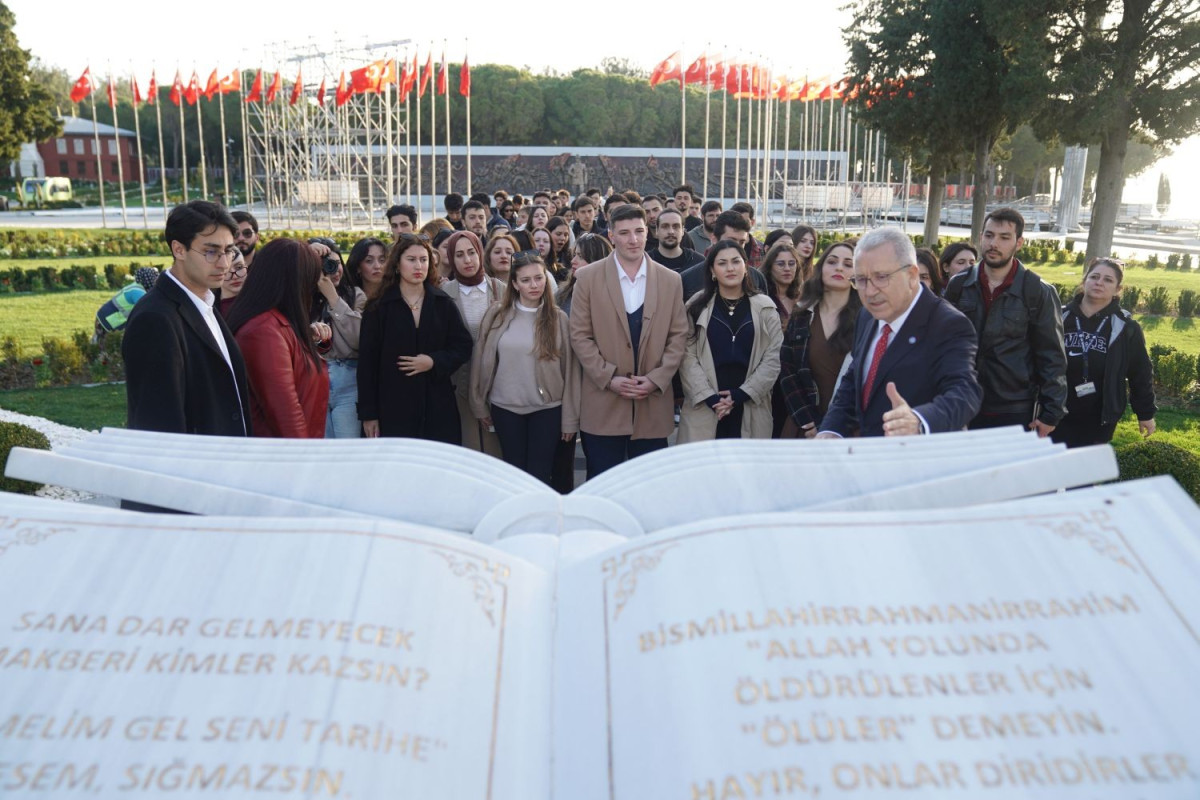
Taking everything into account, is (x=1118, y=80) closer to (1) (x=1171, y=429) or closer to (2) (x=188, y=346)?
(1) (x=1171, y=429)

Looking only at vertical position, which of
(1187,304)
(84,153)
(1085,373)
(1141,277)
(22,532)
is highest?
(84,153)

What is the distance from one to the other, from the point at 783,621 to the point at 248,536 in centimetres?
85

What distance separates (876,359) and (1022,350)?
2.00m

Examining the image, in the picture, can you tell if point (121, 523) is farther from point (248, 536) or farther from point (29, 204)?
point (29, 204)

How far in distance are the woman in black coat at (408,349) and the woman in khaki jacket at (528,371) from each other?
0.18 meters

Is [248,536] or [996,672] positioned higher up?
[248,536]

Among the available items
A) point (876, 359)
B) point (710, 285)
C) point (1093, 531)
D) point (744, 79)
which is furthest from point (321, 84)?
point (1093, 531)

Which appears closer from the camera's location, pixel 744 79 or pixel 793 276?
pixel 793 276

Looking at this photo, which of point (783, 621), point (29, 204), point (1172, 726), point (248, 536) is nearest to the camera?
point (1172, 726)

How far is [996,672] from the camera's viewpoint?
1305 mm

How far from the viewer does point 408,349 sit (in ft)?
16.0

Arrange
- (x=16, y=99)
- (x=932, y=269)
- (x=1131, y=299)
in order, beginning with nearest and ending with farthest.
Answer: (x=932, y=269) → (x=1131, y=299) → (x=16, y=99)

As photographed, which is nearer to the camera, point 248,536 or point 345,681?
point 345,681

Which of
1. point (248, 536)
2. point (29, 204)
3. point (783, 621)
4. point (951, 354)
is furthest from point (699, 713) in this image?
point (29, 204)
